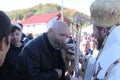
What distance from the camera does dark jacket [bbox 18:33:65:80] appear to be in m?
4.28

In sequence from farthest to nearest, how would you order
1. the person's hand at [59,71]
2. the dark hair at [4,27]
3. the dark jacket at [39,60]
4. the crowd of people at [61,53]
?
the person's hand at [59,71]
the dark jacket at [39,60]
the crowd of people at [61,53]
the dark hair at [4,27]

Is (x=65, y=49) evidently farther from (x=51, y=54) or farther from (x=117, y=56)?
(x=117, y=56)

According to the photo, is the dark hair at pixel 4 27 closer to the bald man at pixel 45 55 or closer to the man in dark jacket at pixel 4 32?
the man in dark jacket at pixel 4 32

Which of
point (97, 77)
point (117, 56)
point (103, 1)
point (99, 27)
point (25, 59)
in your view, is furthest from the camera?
point (25, 59)

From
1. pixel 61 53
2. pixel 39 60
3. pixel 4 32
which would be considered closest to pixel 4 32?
pixel 4 32

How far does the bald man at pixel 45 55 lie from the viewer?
4.28 m

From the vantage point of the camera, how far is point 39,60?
431cm

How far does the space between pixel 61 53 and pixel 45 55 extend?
0.22 m

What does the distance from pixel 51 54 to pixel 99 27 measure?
4.61 ft

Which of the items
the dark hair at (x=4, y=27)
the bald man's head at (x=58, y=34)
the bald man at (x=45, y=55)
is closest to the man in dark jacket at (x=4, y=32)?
the dark hair at (x=4, y=27)

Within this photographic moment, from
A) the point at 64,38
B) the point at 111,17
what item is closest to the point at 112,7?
the point at 111,17

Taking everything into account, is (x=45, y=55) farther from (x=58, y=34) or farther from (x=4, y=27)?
(x=4, y=27)

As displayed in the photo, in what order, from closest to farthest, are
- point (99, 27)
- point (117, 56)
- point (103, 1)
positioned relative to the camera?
point (117, 56) < point (99, 27) < point (103, 1)

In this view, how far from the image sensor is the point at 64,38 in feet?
14.4
